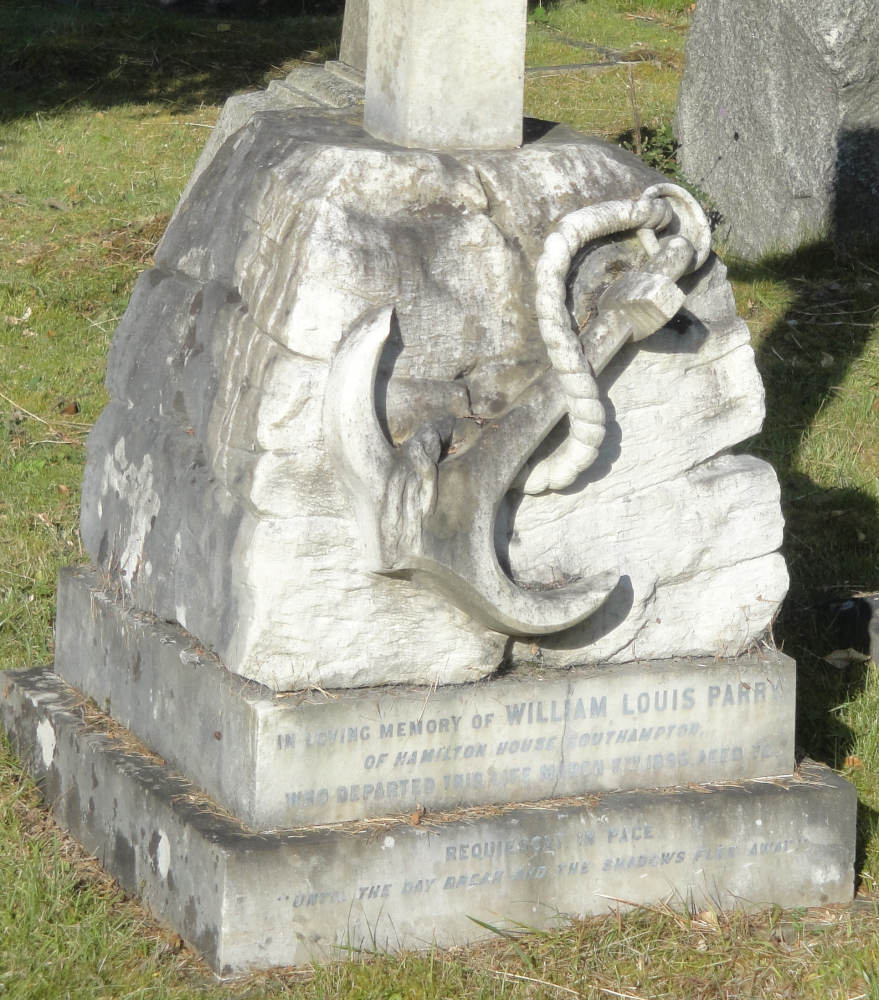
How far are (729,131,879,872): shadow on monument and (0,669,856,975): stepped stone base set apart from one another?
1.31 ft

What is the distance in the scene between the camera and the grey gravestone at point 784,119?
713cm

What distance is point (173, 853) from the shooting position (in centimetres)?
327

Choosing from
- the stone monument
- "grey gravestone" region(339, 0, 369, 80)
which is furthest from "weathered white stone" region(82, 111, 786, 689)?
"grey gravestone" region(339, 0, 369, 80)

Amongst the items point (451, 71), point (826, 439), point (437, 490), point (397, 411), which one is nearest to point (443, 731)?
point (437, 490)

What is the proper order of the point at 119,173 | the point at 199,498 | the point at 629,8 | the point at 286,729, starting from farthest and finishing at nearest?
the point at 629,8, the point at 119,173, the point at 199,498, the point at 286,729

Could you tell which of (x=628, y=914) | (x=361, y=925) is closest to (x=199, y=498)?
(x=361, y=925)

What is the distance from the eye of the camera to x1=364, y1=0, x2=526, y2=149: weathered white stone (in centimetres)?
331

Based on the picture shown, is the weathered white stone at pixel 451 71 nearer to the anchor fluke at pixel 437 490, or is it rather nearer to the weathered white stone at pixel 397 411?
the weathered white stone at pixel 397 411

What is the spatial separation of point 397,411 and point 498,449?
0.22m

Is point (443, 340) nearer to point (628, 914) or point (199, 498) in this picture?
point (199, 498)

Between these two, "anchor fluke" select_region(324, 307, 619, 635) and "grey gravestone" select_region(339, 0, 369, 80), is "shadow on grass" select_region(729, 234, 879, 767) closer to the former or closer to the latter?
"anchor fluke" select_region(324, 307, 619, 635)

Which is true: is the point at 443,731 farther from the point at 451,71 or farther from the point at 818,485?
the point at 818,485

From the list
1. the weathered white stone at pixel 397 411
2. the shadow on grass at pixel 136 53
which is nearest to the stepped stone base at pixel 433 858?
the weathered white stone at pixel 397 411

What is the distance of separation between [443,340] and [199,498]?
64 cm
